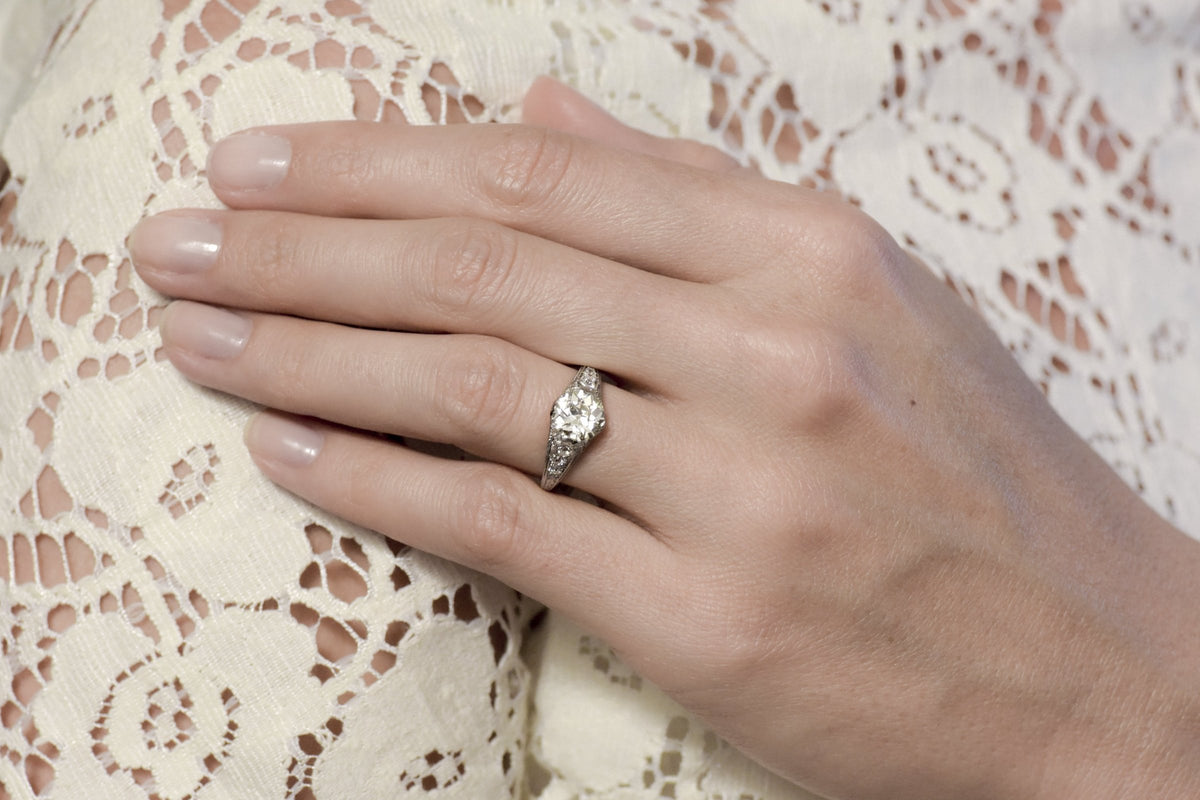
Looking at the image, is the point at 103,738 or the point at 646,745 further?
the point at 646,745

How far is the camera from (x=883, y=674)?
852mm

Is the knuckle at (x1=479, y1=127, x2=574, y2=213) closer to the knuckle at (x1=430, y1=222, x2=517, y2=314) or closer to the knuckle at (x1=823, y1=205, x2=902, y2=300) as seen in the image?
the knuckle at (x1=430, y1=222, x2=517, y2=314)

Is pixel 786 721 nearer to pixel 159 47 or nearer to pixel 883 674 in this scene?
pixel 883 674

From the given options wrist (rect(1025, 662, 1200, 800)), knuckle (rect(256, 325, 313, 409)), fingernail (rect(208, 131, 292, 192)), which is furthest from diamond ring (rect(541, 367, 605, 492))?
wrist (rect(1025, 662, 1200, 800))

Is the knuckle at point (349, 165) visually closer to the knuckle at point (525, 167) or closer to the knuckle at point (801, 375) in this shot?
the knuckle at point (525, 167)

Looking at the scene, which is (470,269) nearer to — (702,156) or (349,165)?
(349,165)

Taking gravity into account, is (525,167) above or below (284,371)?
above

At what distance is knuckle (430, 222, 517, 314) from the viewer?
2.67ft

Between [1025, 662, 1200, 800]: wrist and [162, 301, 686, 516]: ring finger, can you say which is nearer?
[162, 301, 686, 516]: ring finger

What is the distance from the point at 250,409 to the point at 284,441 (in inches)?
2.1

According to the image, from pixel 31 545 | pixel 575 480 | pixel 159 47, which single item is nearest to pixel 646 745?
pixel 575 480

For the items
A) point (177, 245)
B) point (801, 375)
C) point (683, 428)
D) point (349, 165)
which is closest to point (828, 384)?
point (801, 375)

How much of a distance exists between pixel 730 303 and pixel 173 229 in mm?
462

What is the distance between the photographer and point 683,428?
0.83 m
